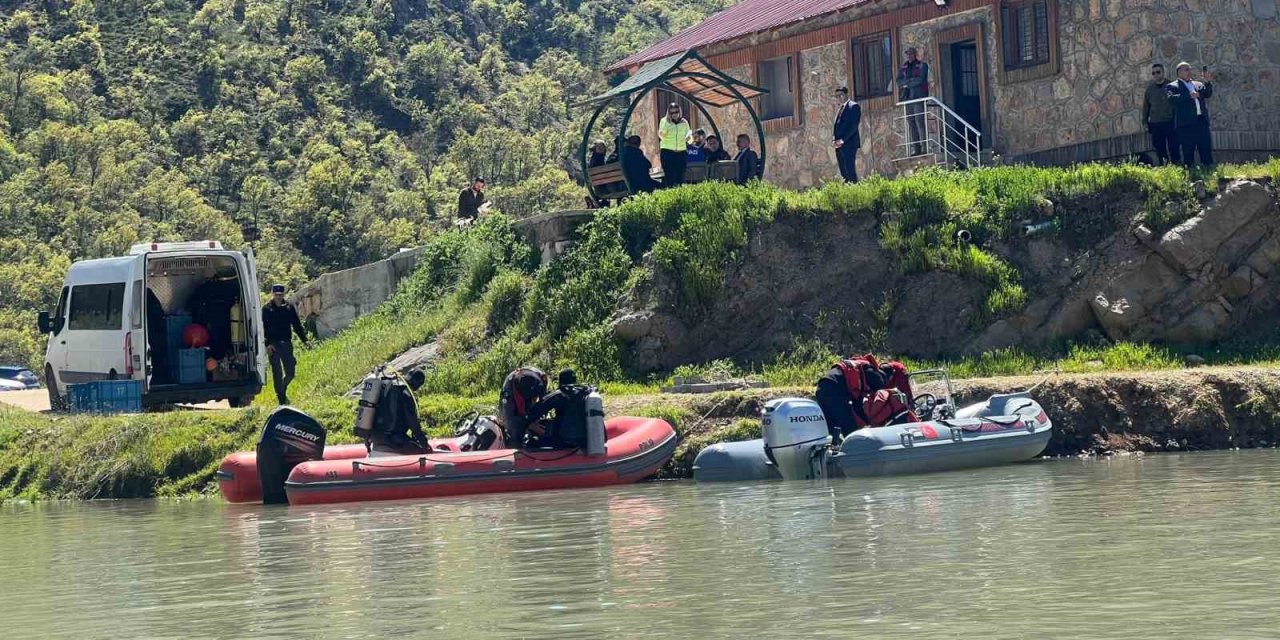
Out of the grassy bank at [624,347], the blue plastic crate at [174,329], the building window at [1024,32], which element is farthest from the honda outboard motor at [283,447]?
the building window at [1024,32]

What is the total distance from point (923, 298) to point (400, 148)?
53301 millimetres

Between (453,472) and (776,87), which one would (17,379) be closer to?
(776,87)

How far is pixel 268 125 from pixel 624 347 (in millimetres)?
50069

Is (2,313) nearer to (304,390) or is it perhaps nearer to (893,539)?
(304,390)

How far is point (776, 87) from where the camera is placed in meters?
33.4

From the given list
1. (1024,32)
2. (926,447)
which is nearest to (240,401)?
(926,447)

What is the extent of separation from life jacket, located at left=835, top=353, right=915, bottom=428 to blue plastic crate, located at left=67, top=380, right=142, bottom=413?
9.87m

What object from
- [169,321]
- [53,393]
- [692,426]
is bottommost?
[692,426]

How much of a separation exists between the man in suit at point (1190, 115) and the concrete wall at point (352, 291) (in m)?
13.1

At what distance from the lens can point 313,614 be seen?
37.6 feet

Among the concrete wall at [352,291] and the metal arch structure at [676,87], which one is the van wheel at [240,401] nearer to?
the metal arch structure at [676,87]

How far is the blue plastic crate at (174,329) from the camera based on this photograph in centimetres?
2598

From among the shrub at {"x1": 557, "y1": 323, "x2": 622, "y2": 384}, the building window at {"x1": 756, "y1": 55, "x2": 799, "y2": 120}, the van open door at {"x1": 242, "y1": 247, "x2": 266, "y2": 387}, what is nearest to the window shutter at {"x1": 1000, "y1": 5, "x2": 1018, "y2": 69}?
the building window at {"x1": 756, "y1": 55, "x2": 799, "y2": 120}

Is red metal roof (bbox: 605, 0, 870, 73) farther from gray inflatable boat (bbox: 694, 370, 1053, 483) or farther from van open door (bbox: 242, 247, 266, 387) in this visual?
gray inflatable boat (bbox: 694, 370, 1053, 483)
